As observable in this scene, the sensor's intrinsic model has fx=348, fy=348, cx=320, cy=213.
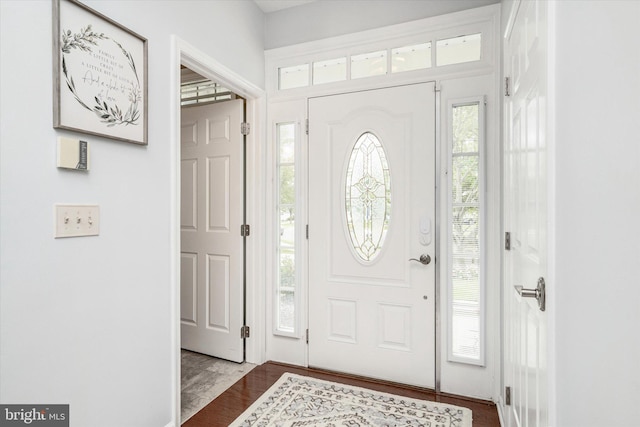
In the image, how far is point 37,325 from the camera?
1.26 m

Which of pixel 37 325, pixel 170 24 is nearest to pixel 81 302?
pixel 37 325

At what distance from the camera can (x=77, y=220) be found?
4.55 feet

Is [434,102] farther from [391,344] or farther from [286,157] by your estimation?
[391,344]

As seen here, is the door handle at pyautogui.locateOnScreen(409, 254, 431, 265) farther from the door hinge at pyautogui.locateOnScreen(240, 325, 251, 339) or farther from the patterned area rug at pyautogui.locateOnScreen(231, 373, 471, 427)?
the door hinge at pyautogui.locateOnScreen(240, 325, 251, 339)

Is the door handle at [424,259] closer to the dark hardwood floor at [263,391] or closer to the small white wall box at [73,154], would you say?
the dark hardwood floor at [263,391]

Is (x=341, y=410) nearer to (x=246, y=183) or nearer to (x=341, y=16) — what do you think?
(x=246, y=183)

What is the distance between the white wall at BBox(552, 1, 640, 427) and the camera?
2.33ft

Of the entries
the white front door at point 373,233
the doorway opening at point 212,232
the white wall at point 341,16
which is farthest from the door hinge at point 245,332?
the white wall at point 341,16

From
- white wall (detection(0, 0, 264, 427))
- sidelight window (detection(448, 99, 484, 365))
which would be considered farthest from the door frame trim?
sidelight window (detection(448, 99, 484, 365))

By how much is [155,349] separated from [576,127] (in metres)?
1.93

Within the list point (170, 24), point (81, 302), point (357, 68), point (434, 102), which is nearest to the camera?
point (81, 302)

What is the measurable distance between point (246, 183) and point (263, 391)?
1.48 metres

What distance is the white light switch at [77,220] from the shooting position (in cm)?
132

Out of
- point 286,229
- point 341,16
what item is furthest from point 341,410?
point 341,16
